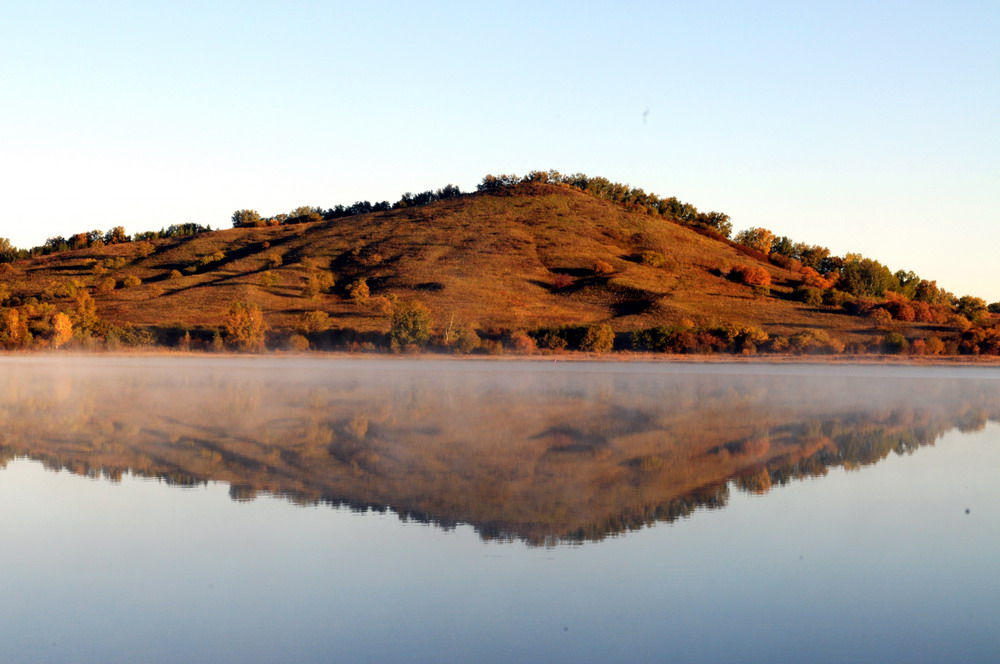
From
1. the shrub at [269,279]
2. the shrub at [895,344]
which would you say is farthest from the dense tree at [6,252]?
the shrub at [895,344]

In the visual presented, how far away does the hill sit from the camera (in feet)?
255

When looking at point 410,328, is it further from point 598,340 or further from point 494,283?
point 494,283

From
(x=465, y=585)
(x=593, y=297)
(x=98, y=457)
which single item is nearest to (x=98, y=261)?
(x=593, y=297)

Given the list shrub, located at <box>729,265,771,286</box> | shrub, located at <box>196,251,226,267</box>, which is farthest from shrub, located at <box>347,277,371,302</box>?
shrub, located at <box>729,265,771,286</box>

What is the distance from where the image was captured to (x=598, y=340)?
72500mm

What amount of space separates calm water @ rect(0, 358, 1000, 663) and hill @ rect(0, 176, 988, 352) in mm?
51690

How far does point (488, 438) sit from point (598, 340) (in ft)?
171

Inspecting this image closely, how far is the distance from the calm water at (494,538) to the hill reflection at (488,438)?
0.12m

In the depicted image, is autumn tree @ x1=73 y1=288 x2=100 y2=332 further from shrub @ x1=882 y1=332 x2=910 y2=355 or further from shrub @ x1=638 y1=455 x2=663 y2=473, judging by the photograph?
shrub @ x1=638 y1=455 x2=663 y2=473

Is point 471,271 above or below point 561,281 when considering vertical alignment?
above

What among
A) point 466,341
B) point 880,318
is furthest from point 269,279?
point 880,318

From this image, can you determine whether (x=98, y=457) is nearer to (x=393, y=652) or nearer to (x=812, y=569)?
(x=393, y=652)

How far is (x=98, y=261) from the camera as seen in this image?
122 m

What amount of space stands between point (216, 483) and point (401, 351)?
55412 mm
